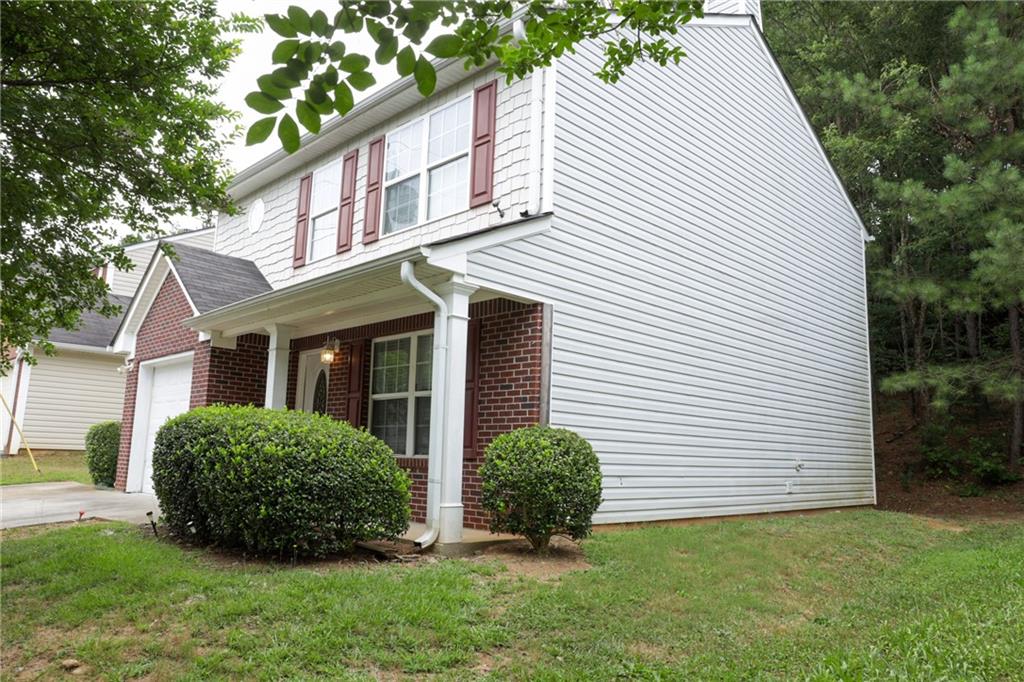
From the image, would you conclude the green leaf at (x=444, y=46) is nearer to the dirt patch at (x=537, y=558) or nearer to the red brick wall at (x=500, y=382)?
the dirt patch at (x=537, y=558)

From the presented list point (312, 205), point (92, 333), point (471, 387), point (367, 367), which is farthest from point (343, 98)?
point (92, 333)

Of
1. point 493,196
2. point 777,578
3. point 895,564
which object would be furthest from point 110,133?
point 895,564

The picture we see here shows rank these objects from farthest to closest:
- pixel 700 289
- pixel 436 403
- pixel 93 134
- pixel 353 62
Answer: pixel 700 289
pixel 436 403
pixel 93 134
pixel 353 62

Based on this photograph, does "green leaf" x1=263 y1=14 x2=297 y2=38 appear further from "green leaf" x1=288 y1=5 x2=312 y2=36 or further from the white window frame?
the white window frame

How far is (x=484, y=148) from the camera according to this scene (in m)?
8.55

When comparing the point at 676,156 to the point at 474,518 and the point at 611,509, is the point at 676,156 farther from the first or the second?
the point at 474,518

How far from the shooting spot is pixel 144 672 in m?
3.68

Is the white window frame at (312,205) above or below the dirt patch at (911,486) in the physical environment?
above

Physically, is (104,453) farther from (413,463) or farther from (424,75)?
(424,75)

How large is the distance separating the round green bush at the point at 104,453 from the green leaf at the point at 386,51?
12864mm

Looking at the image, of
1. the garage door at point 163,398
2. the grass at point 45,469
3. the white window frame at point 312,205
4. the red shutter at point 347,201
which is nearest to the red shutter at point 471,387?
the red shutter at point 347,201

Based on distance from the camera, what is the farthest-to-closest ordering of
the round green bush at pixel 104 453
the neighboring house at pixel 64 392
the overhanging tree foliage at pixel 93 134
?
the neighboring house at pixel 64 392, the round green bush at pixel 104 453, the overhanging tree foliage at pixel 93 134

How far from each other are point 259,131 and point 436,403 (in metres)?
4.94

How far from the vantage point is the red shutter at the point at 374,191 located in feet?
33.3
